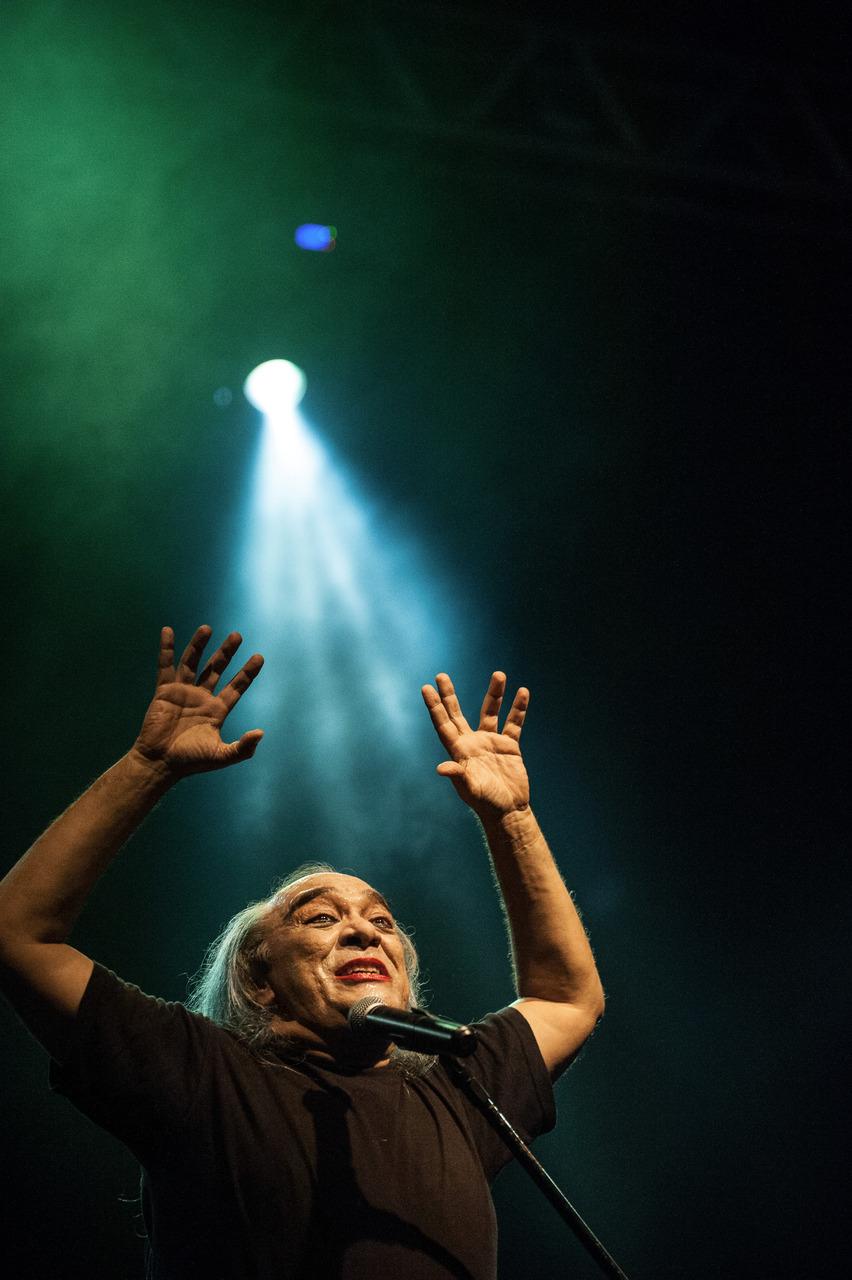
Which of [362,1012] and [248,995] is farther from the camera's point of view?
[248,995]

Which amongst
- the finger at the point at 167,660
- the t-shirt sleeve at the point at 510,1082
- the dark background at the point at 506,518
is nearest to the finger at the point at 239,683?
the finger at the point at 167,660

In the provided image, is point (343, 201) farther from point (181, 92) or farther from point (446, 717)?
point (446, 717)

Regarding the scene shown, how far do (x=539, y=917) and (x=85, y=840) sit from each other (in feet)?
3.50

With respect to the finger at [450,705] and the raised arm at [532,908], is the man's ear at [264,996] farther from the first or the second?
the finger at [450,705]

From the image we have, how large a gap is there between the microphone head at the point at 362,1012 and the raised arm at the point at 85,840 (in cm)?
49

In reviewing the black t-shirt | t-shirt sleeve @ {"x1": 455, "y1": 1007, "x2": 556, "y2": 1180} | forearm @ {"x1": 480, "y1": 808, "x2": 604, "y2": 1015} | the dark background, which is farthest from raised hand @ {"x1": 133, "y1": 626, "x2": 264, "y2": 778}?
the dark background

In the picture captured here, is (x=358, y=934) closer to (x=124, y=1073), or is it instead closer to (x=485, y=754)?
(x=485, y=754)

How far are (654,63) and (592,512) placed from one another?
2.06 meters

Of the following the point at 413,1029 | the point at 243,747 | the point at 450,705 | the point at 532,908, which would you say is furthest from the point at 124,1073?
the point at 450,705

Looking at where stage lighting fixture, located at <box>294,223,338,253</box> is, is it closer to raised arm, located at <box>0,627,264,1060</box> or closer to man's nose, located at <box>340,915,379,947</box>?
raised arm, located at <box>0,627,264,1060</box>

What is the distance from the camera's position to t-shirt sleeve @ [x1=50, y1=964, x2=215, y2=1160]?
5.52ft

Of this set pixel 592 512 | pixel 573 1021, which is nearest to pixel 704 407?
pixel 592 512

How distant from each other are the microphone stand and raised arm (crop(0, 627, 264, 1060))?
692mm

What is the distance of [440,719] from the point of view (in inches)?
95.7
